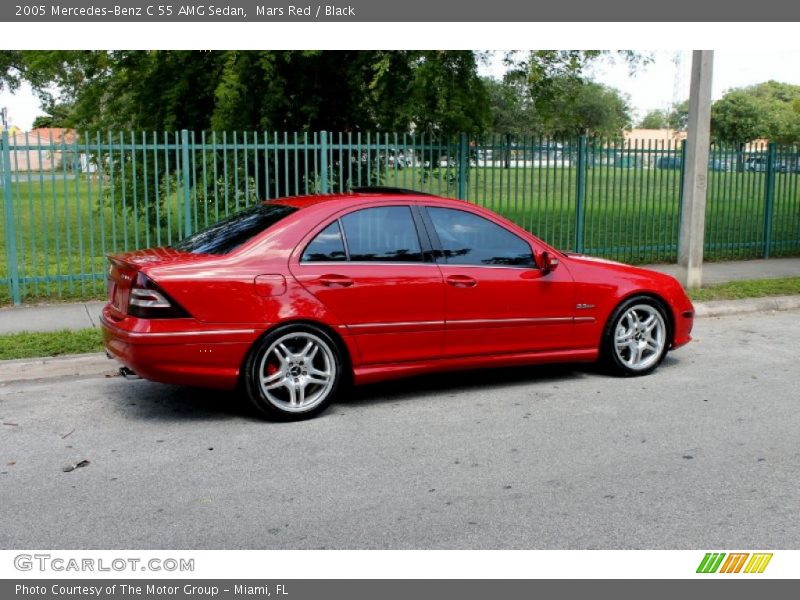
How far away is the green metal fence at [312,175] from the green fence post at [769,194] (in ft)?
0.06

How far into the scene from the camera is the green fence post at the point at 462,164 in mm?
12719

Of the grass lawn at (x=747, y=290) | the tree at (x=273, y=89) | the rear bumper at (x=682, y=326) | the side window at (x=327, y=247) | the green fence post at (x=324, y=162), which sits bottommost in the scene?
the grass lawn at (x=747, y=290)

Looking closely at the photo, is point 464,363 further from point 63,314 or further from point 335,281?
point 63,314

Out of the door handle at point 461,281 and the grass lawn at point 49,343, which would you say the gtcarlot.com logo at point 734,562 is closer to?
the door handle at point 461,281

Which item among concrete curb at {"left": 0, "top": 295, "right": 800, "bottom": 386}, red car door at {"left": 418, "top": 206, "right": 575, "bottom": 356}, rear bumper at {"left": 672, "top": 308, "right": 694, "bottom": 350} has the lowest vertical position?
concrete curb at {"left": 0, "top": 295, "right": 800, "bottom": 386}

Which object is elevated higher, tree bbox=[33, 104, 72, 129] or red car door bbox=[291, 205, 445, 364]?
tree bbox=[33, 104, 72, 129]

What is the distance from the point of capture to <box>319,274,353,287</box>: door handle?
601cm

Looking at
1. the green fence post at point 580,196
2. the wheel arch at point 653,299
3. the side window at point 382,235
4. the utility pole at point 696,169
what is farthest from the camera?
the green fence post at point 580,196

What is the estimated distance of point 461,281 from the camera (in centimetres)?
646

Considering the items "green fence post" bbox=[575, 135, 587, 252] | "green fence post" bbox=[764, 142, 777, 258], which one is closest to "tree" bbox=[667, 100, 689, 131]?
"green fence post" bbox=[764, 142, 777, 258]

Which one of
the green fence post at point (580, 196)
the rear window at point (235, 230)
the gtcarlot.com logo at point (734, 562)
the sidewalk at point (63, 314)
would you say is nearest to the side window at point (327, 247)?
the rear window at point (235, 230)

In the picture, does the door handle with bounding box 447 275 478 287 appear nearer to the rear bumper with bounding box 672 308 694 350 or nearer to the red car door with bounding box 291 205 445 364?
the red car door with bounding box 291 205 445 364

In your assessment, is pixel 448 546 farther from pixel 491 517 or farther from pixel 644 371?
pixel 644 371

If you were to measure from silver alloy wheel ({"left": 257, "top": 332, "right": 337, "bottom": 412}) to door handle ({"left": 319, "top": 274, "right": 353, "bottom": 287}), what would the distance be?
0.38 metres
